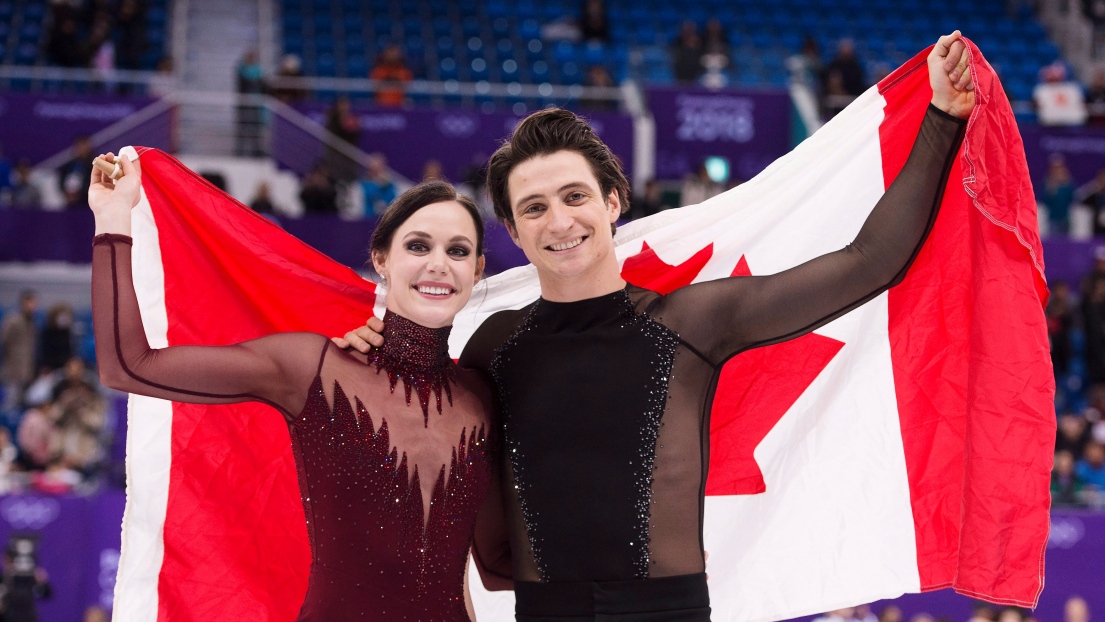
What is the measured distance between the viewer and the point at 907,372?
3646mm

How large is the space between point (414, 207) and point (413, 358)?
432 millimetres

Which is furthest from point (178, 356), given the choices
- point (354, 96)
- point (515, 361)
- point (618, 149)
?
point (354, 96)

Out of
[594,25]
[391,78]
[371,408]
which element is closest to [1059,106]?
[594,25]

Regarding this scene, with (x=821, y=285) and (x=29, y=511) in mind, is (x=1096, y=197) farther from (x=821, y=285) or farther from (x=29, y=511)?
(x=821, y=285)

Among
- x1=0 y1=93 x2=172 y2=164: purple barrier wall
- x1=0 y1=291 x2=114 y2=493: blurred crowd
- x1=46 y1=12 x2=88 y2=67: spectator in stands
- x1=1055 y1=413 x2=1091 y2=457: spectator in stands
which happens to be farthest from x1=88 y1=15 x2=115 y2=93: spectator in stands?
x1=1055 y1=413 x2=1091 y2=457: spectator in stands

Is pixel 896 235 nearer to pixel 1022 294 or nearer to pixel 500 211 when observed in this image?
pixel 1022 294

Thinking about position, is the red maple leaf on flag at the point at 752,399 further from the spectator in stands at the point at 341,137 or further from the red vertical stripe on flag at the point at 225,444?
the spectator in stands at the point at 341,137

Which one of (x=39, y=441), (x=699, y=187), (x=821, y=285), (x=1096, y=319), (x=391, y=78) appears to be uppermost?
(x=391, y=78)

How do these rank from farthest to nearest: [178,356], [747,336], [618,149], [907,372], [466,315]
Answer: [618,149] → [466,315] → [907,372] → [747,336] → [178,356]

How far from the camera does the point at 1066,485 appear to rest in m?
9.29

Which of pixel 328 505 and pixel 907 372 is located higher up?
pixel 907 372

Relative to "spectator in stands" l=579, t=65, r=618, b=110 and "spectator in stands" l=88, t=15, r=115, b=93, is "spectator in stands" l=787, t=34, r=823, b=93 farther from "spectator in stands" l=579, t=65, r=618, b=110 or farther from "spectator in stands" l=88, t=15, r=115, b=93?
"spectator in stands" l=88, t=15, r=115, b=93

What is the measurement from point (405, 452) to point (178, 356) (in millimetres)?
623

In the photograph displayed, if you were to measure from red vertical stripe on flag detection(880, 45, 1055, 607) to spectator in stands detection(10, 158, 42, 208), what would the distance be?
10.1 metres
